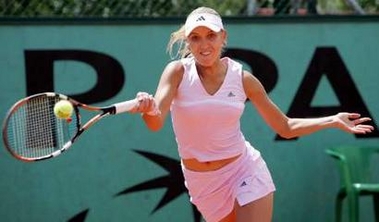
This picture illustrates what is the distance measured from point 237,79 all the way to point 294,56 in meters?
2.41

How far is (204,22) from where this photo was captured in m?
4.12

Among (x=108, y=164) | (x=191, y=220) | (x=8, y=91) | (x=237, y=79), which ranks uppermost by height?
(x=237, y=79)

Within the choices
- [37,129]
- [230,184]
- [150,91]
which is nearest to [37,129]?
[37,129]

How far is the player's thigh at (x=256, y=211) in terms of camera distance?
13.9 feet

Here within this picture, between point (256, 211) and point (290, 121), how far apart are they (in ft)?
1.56

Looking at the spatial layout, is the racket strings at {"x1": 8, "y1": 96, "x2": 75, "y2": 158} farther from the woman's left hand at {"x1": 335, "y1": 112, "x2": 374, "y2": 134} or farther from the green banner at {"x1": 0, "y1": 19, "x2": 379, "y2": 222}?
the green banner at {"x1": 0, "y1": 19, "x2": 379, "y2": 222}

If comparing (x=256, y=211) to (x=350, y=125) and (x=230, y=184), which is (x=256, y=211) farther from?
(x=350, y=125)

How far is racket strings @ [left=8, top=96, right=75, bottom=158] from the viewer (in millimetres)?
4398

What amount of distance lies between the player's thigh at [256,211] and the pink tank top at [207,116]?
257mm

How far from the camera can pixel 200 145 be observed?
4316 mm

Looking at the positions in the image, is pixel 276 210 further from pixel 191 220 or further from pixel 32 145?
pixel 32 145

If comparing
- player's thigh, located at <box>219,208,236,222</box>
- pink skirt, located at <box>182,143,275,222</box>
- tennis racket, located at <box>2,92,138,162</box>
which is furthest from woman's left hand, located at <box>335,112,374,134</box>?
tennis racket, located at <box>2,92,138,162</box>

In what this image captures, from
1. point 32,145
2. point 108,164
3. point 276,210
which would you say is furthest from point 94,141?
point 32,145

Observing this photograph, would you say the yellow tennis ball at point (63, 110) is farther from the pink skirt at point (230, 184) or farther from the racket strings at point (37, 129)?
the pink skirt at point (230, 184)
